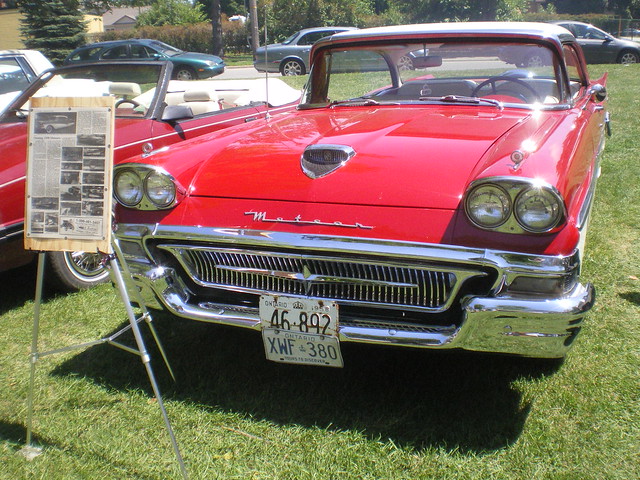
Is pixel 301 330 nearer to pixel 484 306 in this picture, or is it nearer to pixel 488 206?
pixel 484 306

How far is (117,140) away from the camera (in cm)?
454

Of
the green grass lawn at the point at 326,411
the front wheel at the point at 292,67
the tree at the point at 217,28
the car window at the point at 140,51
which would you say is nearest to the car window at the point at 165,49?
the car window at the point at 140,51

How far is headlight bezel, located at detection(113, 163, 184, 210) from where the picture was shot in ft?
9.71

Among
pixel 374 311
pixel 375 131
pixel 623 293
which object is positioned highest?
pixel 375 131

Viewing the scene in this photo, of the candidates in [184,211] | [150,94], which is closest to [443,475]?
[184,211]

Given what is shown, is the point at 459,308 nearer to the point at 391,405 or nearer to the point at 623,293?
the point at 391,405

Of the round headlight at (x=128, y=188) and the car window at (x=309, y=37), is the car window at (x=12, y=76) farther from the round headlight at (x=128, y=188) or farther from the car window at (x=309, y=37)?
the car window at (x=309, y=37)

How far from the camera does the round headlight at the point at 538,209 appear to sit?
241cm

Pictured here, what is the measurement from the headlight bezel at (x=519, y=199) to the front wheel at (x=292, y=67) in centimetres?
1553

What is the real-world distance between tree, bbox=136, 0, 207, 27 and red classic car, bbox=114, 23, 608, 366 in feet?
145

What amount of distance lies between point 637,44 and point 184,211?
17940mm

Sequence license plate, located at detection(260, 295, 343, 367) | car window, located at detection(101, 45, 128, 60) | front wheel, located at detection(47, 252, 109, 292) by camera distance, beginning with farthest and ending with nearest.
→ car window, located at detection(101, 45, 128, 60)
front wheel, located at detection(47, 252, 109, 292)
license plate, located at detection(260, 295, 343, 367)

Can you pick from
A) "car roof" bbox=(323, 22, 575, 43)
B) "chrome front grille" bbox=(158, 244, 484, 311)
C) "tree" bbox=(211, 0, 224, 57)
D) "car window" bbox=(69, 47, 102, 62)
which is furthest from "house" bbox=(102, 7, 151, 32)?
"chrome front grille" bbox=(158, 244, 484, 311)

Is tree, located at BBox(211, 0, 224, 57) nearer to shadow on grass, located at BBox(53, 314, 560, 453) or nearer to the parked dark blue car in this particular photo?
the parked dark blue car
